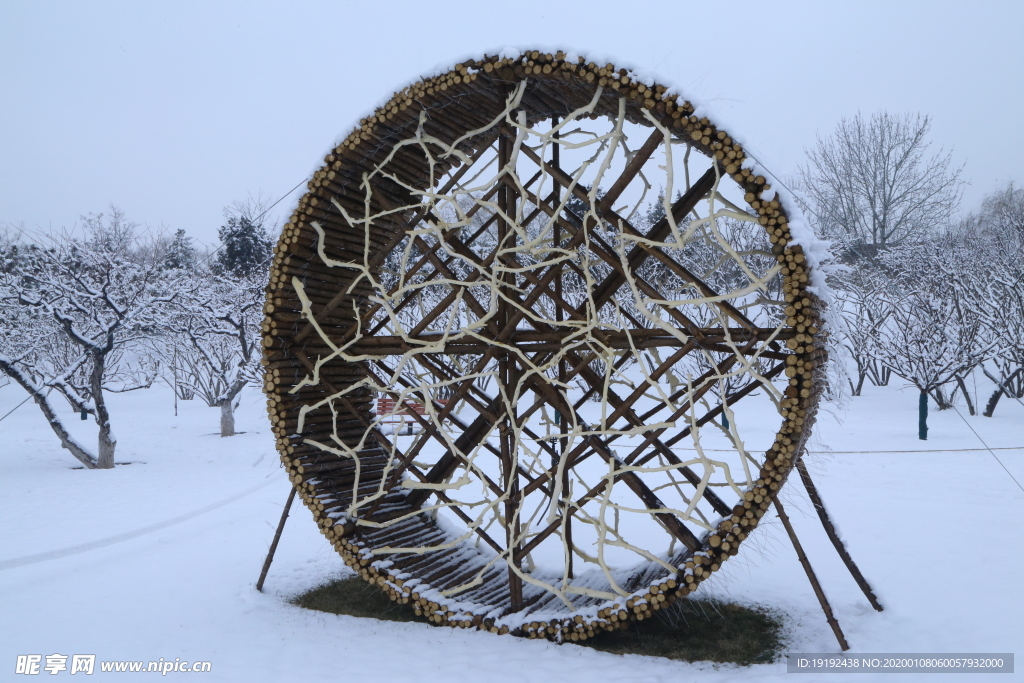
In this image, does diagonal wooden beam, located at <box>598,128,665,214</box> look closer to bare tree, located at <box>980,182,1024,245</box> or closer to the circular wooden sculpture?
the circular wooden sculpture

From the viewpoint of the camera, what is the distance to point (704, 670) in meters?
3.58

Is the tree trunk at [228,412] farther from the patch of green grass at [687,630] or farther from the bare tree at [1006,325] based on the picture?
the bare tree at [1006,325]

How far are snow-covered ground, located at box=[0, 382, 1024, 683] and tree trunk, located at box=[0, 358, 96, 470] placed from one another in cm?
82

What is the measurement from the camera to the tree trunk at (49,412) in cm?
958

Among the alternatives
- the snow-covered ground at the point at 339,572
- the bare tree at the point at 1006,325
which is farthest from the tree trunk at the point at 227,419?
the bare tree at the point at 1006,325

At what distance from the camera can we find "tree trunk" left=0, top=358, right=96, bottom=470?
958 cm

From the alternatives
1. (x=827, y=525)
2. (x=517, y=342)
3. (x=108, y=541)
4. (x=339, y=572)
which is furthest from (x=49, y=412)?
(x=827, y=525)

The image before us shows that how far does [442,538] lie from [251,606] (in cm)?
133

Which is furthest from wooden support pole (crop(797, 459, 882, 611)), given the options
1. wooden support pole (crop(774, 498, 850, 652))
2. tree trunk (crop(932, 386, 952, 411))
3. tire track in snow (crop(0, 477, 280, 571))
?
tree trunk (crop(932, 386, 952, 411))

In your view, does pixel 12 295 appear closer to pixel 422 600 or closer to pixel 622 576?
pixel 422 600

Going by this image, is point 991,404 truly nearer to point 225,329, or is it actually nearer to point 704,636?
point 704,636

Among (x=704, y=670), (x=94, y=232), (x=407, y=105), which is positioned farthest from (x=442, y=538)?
(x=94, y=232)

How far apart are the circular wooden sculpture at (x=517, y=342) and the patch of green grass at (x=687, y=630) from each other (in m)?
0.26

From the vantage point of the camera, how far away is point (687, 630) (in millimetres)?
4113
